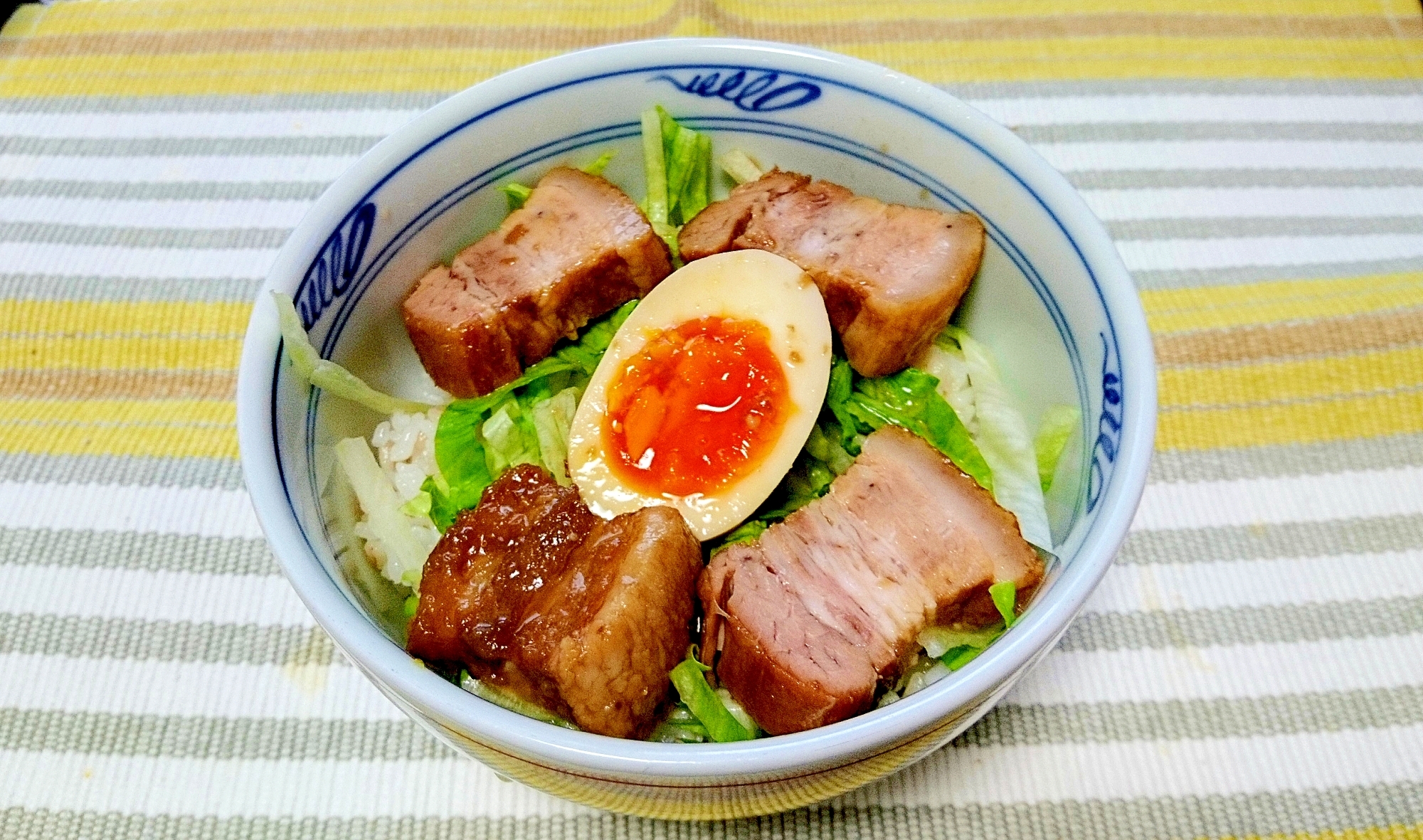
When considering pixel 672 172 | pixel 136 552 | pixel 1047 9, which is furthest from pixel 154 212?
pixel 1047 9

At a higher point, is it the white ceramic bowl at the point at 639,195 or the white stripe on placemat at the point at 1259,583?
the white ceramic bowl at the point at 639,195

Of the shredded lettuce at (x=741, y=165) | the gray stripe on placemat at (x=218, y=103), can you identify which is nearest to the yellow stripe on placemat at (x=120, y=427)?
the gray stripe on placemat at (x=218, y=103)

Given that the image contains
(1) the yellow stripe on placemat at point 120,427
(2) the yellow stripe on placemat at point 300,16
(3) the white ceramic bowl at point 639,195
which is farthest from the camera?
(2) the yellow stripe on placemat at point 300,16

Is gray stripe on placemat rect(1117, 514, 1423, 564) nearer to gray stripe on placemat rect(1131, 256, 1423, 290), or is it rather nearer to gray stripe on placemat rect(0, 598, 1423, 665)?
gray stripe on placemat rect(0, 598, 1423, 665)

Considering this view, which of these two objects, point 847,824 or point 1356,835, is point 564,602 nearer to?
point 847,824

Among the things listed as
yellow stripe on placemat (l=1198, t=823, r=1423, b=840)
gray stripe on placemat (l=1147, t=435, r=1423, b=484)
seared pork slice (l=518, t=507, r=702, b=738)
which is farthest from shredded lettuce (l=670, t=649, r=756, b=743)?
gray stripe on placemat (l=1147, t=435, r=1423, b=484)

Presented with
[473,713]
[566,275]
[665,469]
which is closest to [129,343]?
[566,275]

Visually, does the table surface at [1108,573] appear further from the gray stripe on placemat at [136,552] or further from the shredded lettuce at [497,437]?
the shredded lettuce at [497,437]
